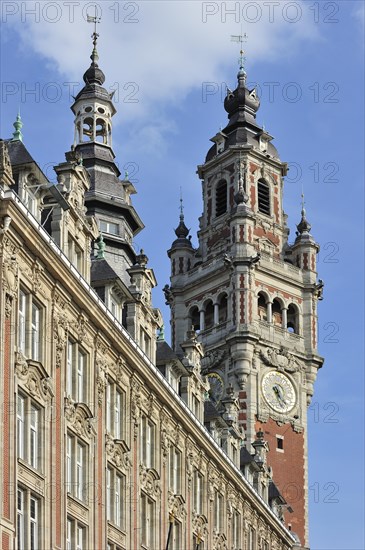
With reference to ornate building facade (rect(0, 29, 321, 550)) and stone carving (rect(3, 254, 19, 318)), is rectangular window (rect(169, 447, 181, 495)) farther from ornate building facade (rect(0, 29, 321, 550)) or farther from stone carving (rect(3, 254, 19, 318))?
stone carving (rect(3, 254, 19, 318))

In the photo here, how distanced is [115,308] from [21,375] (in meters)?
13.3

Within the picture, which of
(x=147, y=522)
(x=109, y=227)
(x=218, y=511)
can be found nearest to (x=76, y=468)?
(x=147, y=522)

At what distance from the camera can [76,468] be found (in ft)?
185

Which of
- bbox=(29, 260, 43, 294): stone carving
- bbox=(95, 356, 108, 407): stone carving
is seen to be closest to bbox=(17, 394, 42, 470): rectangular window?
bbox=(29, 260, 43, 294): stone carving

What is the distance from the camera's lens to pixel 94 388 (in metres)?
59.1

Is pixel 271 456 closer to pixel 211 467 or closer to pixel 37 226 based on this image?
pixel 211 467

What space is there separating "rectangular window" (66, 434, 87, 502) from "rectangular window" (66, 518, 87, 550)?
1061 mm

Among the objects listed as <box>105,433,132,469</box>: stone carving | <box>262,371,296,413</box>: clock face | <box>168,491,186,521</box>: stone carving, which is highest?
<box>262,371,296,413</box>: clock face

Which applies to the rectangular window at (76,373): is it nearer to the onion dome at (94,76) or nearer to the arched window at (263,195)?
the onion dome at (94,76)

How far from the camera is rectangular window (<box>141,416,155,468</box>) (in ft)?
215

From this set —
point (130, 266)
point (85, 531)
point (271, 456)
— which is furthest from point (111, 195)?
point (271, 456)

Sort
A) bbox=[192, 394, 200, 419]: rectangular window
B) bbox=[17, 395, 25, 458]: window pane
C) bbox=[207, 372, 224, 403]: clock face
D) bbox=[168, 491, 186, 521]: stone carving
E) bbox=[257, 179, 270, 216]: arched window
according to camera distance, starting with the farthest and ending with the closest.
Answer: bbox=[257, 179, 270, 216]: arched window, bbox=[207, 372, 224, 403]: clock face, bbox=[192, 394, 200, 419]: rectangular window, bbox=[168, 491, 186, 521]: stone carving, bbox=[17, 395, 25, 458]: window pane

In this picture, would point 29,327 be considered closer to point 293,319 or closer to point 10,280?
point 10,280

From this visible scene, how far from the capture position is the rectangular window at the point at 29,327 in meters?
51.9
